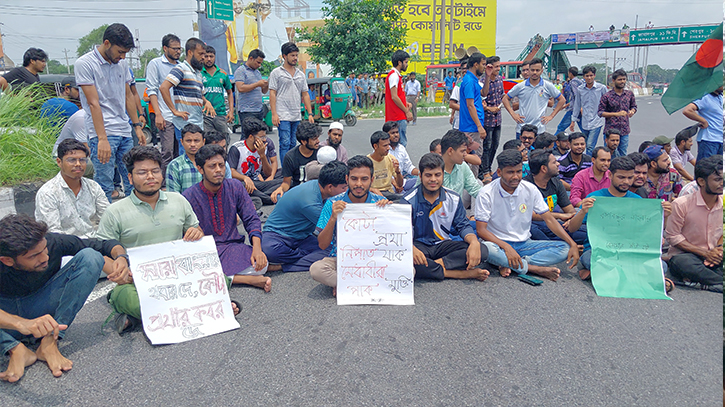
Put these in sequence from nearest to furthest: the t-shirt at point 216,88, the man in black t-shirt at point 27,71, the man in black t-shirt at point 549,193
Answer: the man in black t-shirt at point 549,193 → the t-shirt at point 216,88 → the man in black t-shirt at point 27,71

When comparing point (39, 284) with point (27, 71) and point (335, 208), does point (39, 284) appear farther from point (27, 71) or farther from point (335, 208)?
point (27, 71)

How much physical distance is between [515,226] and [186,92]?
15.2 feet

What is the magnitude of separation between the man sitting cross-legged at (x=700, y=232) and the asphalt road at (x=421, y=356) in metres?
0.20

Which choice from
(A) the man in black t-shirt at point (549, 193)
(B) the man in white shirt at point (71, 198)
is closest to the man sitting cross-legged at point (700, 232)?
(A) the man in black t-shirt at point (549, 193)

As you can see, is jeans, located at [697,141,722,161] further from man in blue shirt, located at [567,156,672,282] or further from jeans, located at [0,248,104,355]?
jeans, located at [0,248,104,355]

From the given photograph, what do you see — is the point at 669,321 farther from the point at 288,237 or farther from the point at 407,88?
the point at 407,88

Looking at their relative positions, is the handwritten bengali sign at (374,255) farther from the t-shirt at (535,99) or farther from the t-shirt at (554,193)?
the t-shirt at (535,99)

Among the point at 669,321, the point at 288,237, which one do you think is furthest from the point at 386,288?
the point at 669,321

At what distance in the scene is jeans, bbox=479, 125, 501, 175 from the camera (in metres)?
8.29

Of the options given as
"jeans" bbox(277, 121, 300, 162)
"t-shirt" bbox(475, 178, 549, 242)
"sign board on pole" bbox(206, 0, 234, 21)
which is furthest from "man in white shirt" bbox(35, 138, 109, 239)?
"sign board on pole" bbox(206, 0, 234, 21)

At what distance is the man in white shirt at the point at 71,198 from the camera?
4.07 metres

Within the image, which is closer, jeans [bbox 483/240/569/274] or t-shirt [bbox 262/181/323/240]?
jeans [bbox 483/240/569/274]

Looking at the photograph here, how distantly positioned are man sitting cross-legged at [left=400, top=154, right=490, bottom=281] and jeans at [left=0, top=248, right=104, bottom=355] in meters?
2.37

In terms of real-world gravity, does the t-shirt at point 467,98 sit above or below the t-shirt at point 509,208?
above
